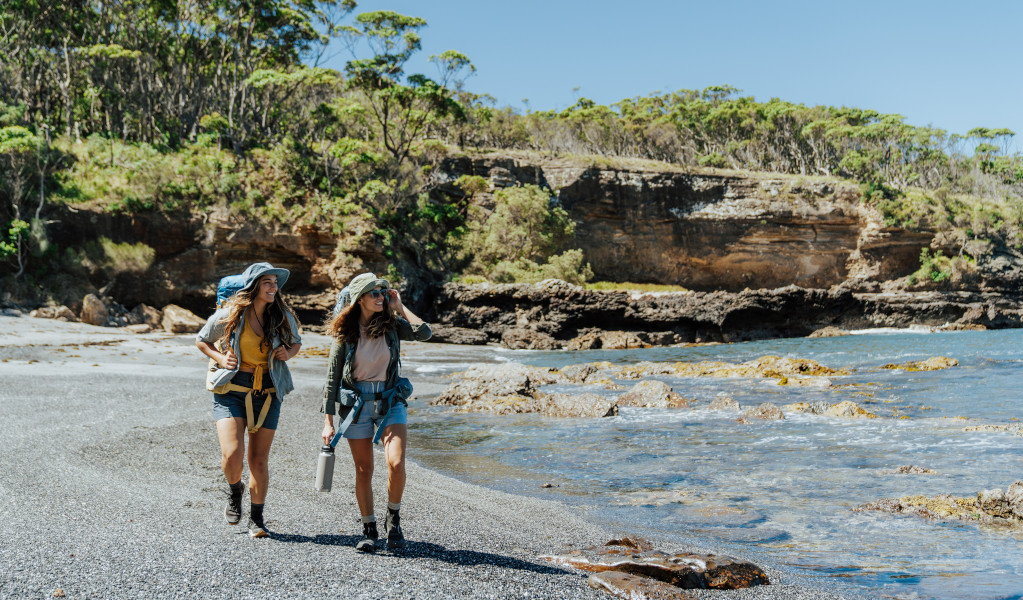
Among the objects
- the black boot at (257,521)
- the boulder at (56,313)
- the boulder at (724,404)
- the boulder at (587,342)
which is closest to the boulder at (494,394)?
the boulder at (724,404)

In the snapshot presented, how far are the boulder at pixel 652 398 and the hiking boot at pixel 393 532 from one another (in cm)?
870

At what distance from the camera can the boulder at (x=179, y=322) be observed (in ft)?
86.2

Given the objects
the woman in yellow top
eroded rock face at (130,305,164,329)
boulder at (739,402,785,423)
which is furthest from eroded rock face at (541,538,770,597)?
eroded rock face at (130,305,164,329)

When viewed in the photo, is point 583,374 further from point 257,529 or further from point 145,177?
point 145,177

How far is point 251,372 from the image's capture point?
161 inches

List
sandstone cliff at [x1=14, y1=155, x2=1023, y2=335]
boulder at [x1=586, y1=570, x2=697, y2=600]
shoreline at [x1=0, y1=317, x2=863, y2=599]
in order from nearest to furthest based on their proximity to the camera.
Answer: shoreline at [x1=0, y1=317, x2=863, y2=599] → boulder at [x1=586, y1=570, x2=697, y2=600] → sandstone cliff at [x1=14, y1=155, x2=1023, y2=335]

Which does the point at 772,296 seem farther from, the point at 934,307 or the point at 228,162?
the point at 228,162

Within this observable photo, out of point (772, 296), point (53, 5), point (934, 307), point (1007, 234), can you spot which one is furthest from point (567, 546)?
point (1007, 234)

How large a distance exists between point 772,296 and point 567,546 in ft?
119

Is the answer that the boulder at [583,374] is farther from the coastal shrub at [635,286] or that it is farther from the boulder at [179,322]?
the coastal shrub at [635,286]

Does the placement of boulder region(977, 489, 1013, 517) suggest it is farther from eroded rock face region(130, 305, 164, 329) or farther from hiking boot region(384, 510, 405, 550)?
eroded rock face region(130, 305, 164, 329)

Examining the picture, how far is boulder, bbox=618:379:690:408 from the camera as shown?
39.2 feet

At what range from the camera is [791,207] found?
49.5 meters

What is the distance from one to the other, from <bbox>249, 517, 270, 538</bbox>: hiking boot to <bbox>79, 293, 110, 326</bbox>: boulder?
82.7 feet
